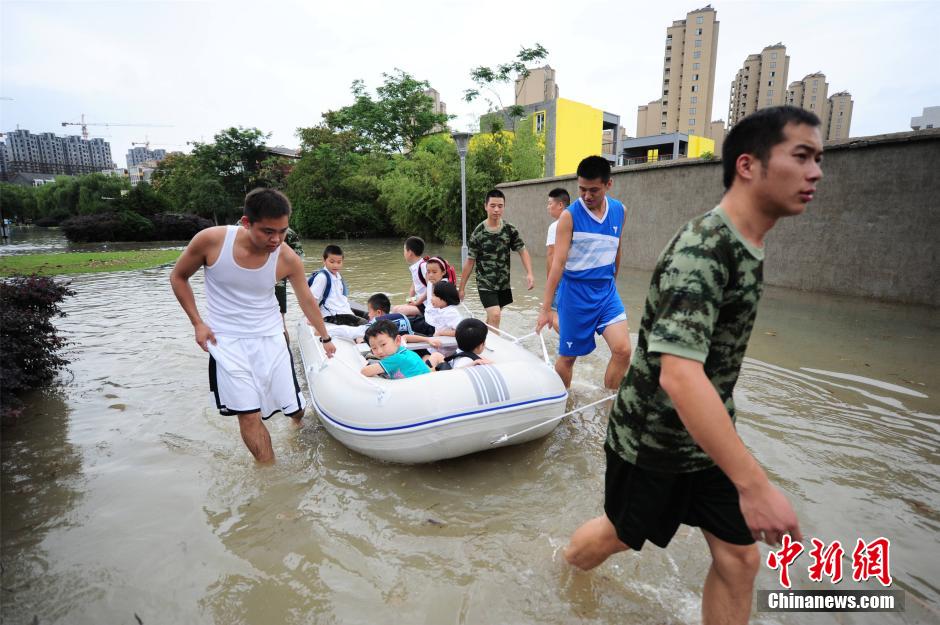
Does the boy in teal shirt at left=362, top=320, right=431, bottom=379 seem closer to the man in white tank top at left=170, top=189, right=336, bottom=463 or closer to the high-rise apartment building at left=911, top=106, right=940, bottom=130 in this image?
the man in white tank top at left=170, top=189, right=336, bottom=463

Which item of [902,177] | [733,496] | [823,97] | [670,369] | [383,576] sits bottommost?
[383,576]

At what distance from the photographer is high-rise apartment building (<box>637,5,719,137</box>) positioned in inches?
2216

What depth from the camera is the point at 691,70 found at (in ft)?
188

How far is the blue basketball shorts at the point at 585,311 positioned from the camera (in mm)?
3609

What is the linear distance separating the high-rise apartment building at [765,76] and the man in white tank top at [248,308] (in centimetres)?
7417

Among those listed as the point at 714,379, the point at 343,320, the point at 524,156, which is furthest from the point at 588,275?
the point at 524,156

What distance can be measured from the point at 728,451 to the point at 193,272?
2783mm

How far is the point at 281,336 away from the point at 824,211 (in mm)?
8218

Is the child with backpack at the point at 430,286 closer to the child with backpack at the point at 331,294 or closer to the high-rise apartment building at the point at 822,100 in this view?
the child with backpack at the point at 331,294

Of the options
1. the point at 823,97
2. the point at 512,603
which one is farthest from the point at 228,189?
the point at 823,97

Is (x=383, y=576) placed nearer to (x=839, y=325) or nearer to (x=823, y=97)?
(x=839, y=325)

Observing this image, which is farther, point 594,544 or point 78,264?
point 78,264

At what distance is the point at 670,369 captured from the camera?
118 centimetres

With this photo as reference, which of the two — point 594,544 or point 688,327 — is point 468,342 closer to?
point 594,544
